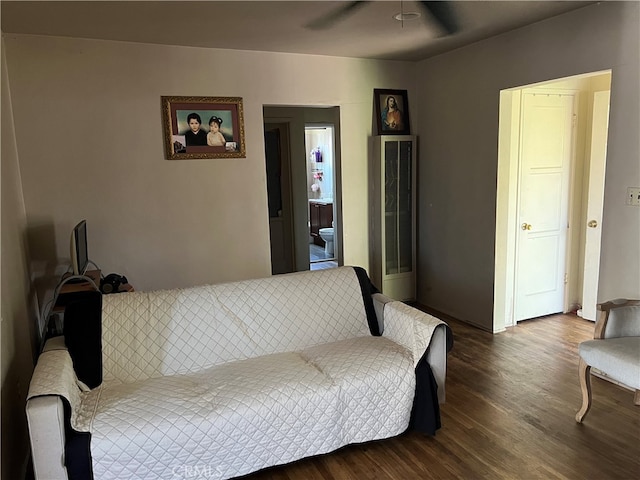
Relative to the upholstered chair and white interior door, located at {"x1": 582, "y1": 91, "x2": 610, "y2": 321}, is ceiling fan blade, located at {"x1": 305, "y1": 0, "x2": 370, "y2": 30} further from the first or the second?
white interior door, located at {"x1": 582, "y1": 91, "x2": 610, "y2": 321}

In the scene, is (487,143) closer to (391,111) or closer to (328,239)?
(391,111)

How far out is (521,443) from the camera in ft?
8.07

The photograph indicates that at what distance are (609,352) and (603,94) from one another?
259cm

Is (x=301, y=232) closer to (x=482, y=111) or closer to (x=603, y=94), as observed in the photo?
(x=482, y=111)

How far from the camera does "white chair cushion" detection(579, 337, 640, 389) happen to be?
232cm

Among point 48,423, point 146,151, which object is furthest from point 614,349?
point 146,151

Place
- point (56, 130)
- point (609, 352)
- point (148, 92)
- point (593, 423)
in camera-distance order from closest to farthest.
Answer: point (609, 352) → point (593, 423) → point (56, 130) → point (148, 92)

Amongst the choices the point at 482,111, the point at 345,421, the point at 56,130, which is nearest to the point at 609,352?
the point at 345,421

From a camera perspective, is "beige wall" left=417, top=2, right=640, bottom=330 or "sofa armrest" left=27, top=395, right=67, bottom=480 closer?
"sofa armrest" left=27, top=395, right=67, bottom=480

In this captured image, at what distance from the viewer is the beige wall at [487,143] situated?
2898 mm

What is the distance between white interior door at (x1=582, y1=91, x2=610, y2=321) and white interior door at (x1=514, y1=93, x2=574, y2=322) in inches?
7.5

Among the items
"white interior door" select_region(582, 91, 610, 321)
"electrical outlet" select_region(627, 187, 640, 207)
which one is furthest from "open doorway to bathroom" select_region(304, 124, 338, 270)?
"electrical outlet" select_region(627, 187, 640, 207)

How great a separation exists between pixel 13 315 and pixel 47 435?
95 cm

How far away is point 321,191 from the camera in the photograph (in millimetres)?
9516
